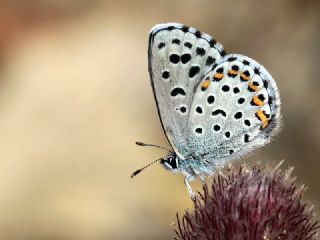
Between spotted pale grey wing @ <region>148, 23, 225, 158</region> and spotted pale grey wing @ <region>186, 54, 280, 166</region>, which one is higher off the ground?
spotted pale grey wing @ <region>148, 23, 225, 158</region>

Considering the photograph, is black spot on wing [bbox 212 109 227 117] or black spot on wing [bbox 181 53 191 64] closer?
black spot on wing [bbox 181 53 191 64]

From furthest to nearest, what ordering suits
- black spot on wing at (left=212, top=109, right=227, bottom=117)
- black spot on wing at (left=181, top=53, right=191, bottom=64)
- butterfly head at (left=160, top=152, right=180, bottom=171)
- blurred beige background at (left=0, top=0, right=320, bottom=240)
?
1. blurred beige background at (left=0, top=0, right=320, bottom=240)
2. butterfly head at (left=160, top=152, right=180, bottom=171)
3. black spot on wing at (left=212, top=109, right=227, bottom=117)
4. black spot on wing at (left=181, top=53, right=191, bottom=64)

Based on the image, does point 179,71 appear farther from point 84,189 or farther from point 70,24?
point 70,24

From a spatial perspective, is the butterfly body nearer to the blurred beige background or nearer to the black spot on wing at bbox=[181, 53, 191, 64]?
the black spot on wing at bbox=[181, 53, 191, 64]

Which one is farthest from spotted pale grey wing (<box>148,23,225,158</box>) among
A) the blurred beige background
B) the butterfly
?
the blurred beige background

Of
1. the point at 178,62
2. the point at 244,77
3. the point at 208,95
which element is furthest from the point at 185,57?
the point at 244,77

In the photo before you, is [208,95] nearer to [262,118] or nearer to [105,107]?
[262,118]
